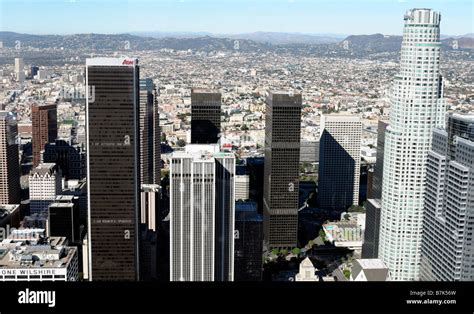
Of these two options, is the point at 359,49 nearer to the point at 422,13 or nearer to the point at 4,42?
the point at 422,13

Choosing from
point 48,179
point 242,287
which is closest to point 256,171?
point 48,179

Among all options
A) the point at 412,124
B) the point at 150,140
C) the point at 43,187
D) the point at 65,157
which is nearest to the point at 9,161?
the point at 65,157

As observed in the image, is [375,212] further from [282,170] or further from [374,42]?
[374,42]

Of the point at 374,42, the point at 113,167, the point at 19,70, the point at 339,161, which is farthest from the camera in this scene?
the point at 339,161

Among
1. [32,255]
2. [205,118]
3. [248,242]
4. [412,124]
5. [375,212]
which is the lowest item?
[248,242]

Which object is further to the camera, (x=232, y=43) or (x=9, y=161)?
(x=9, y=161)
